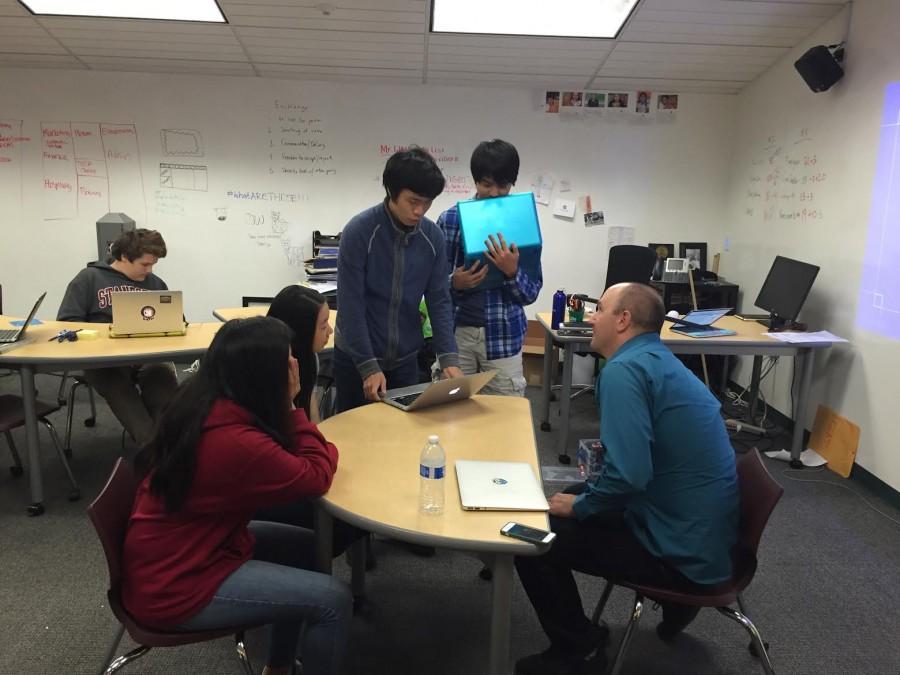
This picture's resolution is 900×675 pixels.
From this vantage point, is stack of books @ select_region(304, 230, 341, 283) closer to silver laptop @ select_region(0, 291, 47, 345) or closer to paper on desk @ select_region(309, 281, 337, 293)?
paper on desk @ select_region(309, 281, 337, 293)

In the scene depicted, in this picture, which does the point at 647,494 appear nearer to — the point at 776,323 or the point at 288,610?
the point at 288,610

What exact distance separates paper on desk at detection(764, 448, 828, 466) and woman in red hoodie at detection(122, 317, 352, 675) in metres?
2.98

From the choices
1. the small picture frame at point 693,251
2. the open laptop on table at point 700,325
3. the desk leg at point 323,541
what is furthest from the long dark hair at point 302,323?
the small picture frame at point 693,251

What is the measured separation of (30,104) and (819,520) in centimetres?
580

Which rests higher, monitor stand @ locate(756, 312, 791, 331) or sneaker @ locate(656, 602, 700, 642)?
monitor stand @ locate(756, 312, 791, 331)

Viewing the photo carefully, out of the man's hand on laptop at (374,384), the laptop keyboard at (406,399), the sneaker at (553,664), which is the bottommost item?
the sneaker at (553,664)

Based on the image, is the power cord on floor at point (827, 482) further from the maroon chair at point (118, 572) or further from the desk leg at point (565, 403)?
the maroon chair at point (118, 572)

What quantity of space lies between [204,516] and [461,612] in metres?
1.12

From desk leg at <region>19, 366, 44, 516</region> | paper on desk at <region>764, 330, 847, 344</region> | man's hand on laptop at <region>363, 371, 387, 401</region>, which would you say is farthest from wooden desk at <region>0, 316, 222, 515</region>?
paper on desk at <region>764, 330, 847, 344</region>

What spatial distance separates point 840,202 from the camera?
346cm

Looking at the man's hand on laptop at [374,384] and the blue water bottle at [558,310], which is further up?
the blue water bottle at [558,310]

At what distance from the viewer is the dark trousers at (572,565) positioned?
5.09 feet

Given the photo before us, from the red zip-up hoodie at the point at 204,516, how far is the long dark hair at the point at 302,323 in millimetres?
635

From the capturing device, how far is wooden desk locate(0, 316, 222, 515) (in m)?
2.60
